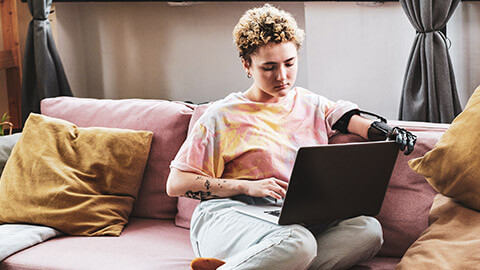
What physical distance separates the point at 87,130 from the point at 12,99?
1.58 meters

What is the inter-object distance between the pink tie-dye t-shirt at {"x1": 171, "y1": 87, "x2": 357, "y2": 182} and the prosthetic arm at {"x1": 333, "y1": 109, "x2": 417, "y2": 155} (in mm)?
24

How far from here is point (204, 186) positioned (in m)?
1.88

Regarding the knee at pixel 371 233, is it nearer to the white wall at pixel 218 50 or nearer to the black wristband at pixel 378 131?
the black wristband at pixel 378 131

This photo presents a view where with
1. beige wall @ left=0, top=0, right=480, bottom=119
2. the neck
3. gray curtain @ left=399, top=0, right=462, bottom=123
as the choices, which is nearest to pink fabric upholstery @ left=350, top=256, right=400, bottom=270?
the neck

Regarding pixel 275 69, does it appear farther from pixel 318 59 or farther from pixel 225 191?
pixel 318 59

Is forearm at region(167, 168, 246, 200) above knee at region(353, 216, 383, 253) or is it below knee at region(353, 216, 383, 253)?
above

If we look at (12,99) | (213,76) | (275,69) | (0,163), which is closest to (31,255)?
(0,163)

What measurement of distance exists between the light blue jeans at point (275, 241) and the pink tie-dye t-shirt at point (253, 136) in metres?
0.12

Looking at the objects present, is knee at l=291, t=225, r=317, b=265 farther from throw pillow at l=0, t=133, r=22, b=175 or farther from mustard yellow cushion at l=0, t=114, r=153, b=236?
throw pillow at l=0, t=133, r=22, b=175

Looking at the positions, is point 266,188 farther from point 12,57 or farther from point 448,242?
point 12,57

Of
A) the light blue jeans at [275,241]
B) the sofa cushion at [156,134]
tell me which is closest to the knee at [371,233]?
the light blue jeans at [275,241]

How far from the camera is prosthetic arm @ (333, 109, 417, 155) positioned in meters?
1.73

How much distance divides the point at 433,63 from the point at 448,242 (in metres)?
1.08

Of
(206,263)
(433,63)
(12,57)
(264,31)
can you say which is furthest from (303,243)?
(12,57)
